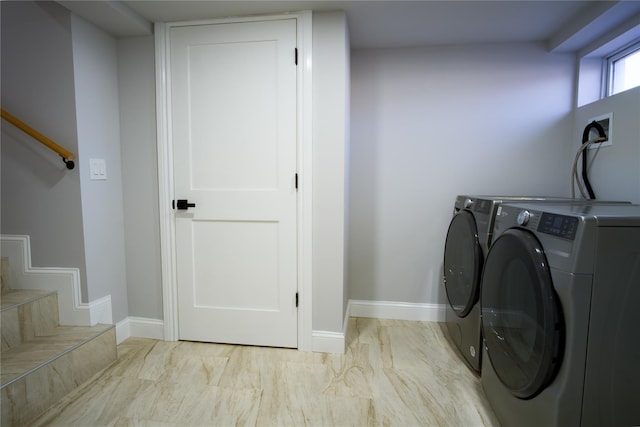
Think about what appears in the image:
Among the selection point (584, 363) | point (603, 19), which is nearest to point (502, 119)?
point (603, 19)

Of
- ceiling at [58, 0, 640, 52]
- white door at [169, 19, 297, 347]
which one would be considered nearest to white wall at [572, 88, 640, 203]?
ceiling at [58, 0, 640, 52]

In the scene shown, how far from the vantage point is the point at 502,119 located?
7.24ft

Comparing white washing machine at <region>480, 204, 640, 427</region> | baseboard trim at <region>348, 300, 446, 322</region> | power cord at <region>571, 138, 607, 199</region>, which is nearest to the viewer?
white washing machine at <region>480, 204, 640, 427</region>

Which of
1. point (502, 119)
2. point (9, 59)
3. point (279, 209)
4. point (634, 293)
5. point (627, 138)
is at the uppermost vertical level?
point (9, 59)

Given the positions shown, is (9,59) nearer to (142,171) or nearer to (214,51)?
(142,171)

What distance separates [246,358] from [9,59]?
2.17 m

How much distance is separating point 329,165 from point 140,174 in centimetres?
124

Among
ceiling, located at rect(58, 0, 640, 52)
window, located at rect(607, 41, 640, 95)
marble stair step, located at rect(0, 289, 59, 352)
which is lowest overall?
marble stair step, located at rect(0, 289, 59, 352)

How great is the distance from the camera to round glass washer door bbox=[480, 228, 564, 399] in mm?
994

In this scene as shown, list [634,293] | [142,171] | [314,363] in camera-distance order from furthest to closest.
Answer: [142,171], [314,363], [634,293]

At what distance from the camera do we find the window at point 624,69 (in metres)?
1.86

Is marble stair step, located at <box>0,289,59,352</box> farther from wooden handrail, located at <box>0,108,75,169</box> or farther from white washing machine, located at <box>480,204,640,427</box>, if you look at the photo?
white washing machine, located at <box>480,204,640,427</box>

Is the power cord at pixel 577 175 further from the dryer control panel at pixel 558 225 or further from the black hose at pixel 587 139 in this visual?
the dryer control panel at pixel 558 225

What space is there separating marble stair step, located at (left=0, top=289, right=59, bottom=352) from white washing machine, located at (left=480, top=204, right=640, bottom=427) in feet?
7.66
